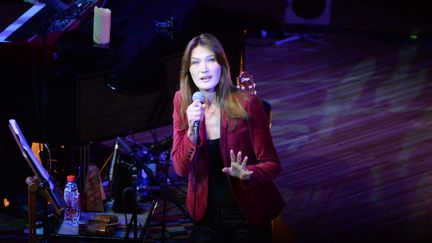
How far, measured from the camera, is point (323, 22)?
31.3ft

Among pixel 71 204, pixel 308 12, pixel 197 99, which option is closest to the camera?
pixel 197 99

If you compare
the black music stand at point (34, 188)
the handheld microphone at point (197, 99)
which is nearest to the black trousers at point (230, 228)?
the handheld microphone at point (197, 99)

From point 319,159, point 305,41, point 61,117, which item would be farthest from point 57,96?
point 305,41

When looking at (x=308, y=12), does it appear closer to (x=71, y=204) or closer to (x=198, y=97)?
(x=71, y=204)

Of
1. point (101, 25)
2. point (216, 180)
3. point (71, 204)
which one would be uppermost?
point (101, 25)

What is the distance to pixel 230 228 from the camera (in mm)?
3846

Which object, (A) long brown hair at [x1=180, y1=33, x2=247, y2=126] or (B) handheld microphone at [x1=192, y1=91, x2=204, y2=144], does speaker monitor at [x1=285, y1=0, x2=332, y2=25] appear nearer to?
(A) long brown hair at [x1=180, y1=33, x2=247, y2=126]

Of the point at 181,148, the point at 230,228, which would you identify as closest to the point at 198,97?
the point at 181,148

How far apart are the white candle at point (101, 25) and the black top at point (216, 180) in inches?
65.9

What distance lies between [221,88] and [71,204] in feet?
4.30

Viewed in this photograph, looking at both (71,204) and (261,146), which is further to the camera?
(71,204)

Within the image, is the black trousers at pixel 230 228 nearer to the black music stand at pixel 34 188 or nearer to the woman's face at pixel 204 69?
the woman's face at pixel 204 69

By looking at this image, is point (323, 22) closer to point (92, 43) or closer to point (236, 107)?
point (92, 43)

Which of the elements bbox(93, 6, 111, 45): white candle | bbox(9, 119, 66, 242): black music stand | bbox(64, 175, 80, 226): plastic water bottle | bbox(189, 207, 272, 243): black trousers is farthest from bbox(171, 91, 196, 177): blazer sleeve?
bbox(93, 6, 111, 45): white candle
